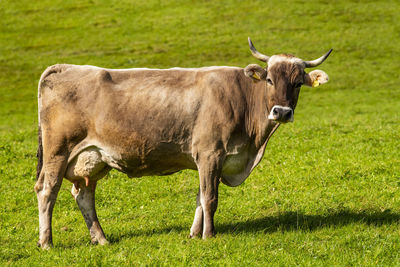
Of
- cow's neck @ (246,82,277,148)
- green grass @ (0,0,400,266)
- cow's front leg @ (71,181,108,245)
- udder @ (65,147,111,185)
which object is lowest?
green grass @ (0,0,400,266)

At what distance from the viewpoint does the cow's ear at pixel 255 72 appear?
9383 millimetres

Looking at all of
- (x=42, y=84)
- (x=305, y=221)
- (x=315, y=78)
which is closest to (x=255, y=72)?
(x=315, y=78)

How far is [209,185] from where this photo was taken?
9367 mm

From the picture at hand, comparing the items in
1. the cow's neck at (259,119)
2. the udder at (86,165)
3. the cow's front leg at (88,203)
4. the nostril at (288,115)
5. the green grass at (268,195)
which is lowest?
the green grass at (268,195)

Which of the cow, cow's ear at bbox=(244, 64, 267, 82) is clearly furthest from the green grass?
cow's ear at bbox=(244, 64, 267, 82)

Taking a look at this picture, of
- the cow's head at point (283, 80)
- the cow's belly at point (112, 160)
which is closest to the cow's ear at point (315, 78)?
the cow's head at point (283, 80)

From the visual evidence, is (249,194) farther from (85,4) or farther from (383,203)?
(85,4)

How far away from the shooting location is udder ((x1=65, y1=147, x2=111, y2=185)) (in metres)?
9.62

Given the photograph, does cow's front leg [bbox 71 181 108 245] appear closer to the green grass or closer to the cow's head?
the green grass

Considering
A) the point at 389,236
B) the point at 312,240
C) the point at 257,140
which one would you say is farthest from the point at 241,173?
the point at 389,236

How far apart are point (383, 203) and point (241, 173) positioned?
329 cm

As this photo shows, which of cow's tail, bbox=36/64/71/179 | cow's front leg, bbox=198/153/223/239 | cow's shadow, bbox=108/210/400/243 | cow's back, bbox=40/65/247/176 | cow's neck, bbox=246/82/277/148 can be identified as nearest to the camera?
cow's front leg, bbox=198/153/223/239

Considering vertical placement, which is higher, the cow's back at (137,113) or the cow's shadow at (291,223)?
the cow's back at (137,113)

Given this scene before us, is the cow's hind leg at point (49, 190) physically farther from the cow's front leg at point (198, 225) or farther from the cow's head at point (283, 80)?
the cow's head at point (283, 80)
